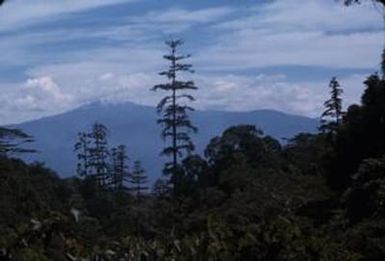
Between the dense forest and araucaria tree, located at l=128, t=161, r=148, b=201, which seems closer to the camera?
the dense forest

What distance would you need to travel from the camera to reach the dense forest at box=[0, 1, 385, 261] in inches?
394

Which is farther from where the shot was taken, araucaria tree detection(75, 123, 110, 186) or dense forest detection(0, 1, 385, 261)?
araucaria tree detection(75, 123, 110, 186)

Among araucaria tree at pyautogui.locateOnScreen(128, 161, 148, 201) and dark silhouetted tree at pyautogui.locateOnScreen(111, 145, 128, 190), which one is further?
araucaria tree at pyautogui.locateOnScreen(128, 161, 148, 201)

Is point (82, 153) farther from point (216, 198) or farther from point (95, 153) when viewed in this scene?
point (216, 198)

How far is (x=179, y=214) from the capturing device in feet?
176

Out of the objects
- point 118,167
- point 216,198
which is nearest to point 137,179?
point 118,167

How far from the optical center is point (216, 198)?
52438mm

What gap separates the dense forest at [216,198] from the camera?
32.9 feet

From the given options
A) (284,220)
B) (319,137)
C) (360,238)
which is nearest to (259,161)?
(319,137)

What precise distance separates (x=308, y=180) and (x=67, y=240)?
37.8 meters

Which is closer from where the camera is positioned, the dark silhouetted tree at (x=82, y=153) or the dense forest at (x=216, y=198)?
the dense forest at (x=216, y=198)

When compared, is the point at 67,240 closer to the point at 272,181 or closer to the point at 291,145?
the point at 272,181

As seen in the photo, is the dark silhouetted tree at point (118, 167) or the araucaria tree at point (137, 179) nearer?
the dark silhouetted tree at point (118, 167)

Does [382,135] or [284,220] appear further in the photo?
[382,135]
